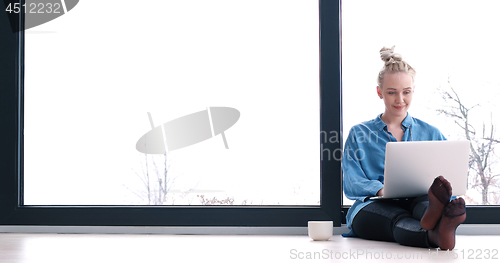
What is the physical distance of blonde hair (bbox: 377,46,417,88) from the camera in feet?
6.36

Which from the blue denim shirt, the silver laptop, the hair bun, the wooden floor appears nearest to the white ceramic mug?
the wooden floor

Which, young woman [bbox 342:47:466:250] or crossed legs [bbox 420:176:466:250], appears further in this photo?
young woman [bbox 342:47:466:250]

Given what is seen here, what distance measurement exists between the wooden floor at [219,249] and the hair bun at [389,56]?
751mm

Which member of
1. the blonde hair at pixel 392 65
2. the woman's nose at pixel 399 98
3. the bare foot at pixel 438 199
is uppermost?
the blonde hair at pixel 392 65

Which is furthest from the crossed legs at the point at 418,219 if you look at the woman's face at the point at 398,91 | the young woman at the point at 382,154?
the woman's face at the point at 398,91

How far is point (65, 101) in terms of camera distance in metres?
2.27

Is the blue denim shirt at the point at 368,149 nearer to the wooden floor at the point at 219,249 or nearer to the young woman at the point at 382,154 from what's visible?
the young woman at the point at 382,154

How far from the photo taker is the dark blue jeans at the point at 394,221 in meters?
1.56

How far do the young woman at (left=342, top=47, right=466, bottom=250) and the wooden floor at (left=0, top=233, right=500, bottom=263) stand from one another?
76 mm

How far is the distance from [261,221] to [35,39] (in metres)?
1.40

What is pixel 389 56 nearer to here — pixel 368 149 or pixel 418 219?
pixel 368 149

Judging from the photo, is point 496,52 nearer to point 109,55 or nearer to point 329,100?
point 329,100

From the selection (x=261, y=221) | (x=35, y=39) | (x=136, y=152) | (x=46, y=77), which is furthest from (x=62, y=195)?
(x=261, y=221)

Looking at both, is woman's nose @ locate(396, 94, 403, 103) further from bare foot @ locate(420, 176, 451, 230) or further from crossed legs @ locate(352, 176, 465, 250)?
bare foot @ locate(420, 176, 451, 230)
